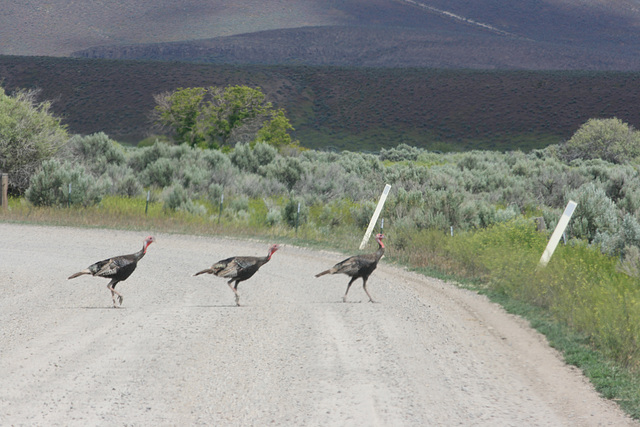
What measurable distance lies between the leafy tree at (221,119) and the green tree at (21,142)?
3254cm

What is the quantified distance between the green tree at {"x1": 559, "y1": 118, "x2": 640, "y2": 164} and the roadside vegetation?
642 centimetres

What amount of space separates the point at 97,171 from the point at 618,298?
95.4ft

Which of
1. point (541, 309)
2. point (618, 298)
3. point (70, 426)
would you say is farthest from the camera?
point (541, 309)

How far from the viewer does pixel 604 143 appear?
5619 centimetres

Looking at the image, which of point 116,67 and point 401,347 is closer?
point 401,347

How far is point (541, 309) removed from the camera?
12.6m

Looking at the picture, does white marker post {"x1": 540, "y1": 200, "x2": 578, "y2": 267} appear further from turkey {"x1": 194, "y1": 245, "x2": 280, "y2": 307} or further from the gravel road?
turkey {"x1": 194, "y1": 245, "x2": 280, "y2": 307}

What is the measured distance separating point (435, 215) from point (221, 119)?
151 ft

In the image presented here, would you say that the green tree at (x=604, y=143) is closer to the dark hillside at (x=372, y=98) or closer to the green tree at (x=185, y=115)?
the green tree at (x=185, y=115)

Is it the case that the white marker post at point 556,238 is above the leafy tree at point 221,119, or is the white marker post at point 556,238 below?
above

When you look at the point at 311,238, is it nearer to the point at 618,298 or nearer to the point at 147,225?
the point at 147,225

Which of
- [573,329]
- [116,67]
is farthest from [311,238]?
[116,67]

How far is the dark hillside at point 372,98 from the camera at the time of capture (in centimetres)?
9600

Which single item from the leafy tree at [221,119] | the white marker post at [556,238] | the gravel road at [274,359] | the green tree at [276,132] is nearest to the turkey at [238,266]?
the gravel road at [274,359]
